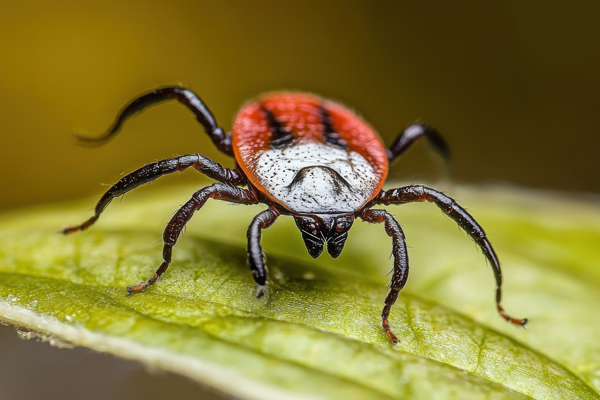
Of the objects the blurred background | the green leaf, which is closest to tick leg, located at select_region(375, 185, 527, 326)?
the green leaf

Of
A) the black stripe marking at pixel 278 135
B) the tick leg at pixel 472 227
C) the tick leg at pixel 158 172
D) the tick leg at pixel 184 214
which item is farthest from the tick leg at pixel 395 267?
the tick leg at pixel 158 172

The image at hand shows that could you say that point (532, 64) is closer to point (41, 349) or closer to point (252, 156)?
point (252, 156)

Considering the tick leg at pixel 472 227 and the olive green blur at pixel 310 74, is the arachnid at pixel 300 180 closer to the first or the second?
the tick leg at pixel 472 227

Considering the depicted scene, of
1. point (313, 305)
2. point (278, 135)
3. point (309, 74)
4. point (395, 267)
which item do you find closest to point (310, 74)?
point (309, 74)

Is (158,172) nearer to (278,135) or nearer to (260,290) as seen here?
(278,135)

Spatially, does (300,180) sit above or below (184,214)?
above

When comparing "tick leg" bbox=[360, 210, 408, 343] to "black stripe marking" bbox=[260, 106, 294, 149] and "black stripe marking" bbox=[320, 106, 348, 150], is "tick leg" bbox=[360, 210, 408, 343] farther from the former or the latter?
"black stripe marking" bbox=[260, 106, 294, 149]
